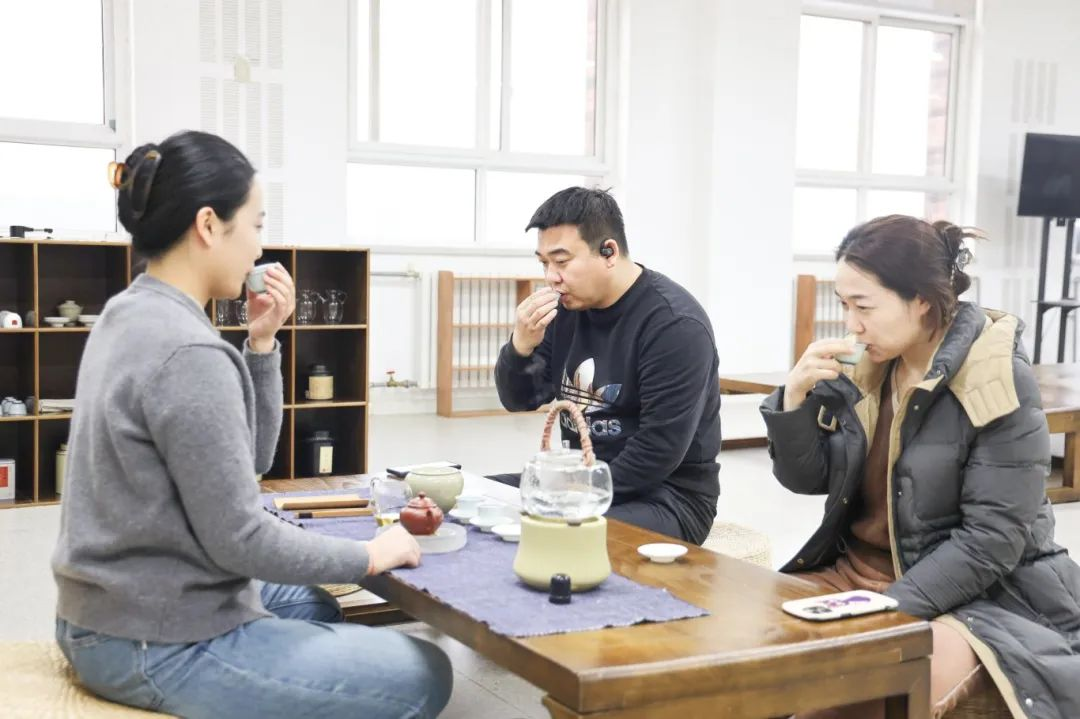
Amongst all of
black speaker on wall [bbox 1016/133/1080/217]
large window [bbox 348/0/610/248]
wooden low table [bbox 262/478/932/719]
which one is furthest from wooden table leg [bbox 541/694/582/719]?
black speaker on wall [bbox 1016/133/1080/217]

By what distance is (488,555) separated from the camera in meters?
1.80

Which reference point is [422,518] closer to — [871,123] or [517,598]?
[517,598]

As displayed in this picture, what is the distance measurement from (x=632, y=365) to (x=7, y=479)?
10.5ft

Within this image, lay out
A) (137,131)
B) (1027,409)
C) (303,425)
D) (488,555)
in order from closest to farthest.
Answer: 1. (488,555)
2. (1027,409)
3. (303,425)
4. (137,131)

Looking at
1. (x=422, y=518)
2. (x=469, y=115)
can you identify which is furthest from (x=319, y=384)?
(x=422, y=518)

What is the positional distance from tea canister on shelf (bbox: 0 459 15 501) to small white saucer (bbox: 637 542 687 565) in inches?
143

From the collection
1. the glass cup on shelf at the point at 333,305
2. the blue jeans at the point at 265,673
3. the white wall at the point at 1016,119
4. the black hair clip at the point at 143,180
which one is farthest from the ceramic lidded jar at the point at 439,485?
the white wall at the point at 1016,119

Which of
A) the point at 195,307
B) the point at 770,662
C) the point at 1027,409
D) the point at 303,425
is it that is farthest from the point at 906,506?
the point at 303,425

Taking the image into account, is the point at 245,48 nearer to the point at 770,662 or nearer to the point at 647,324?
the point at 647,324

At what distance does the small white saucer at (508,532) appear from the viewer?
1.88 m

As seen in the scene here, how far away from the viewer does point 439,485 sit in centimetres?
206

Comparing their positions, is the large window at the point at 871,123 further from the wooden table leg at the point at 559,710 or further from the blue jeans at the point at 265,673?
the wooden table leg at the point at 559,710

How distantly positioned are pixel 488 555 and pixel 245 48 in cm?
548

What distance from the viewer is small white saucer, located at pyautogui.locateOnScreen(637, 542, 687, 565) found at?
1.80 meters
